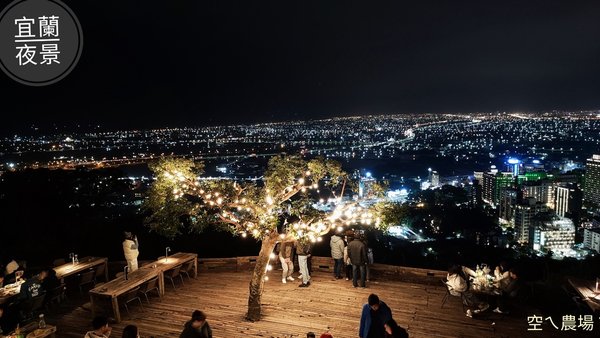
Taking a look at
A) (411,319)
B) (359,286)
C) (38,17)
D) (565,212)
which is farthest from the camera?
(565,212)

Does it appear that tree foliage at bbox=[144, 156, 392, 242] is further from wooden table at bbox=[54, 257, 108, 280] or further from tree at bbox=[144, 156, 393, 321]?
wooden table at bbox=[54, 257, 108, 280]

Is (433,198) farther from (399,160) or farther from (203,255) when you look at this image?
(203,255)

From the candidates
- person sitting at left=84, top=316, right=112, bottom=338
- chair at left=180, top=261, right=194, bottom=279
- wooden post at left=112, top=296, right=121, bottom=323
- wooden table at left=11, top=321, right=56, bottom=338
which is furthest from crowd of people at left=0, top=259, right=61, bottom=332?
chair at left=180, top=261, right=194, bottom=279

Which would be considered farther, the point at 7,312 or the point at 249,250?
the point at 249,250

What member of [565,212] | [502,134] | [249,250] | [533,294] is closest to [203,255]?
[249,250]

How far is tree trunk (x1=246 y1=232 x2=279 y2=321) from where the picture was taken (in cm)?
712

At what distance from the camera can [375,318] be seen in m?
5.24

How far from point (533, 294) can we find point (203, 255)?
31.9ft

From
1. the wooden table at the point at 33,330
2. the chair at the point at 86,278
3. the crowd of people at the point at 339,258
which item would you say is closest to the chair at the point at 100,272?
the chair at the point at 86,278

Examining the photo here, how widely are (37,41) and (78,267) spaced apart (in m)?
5.57

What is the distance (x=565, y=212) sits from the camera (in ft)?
247

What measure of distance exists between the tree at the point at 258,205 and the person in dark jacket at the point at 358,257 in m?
0.90

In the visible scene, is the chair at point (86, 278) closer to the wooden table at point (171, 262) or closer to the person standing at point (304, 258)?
the wooden table at point (171, 262)

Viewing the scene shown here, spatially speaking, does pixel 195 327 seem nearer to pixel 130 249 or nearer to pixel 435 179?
pixel 130 249
